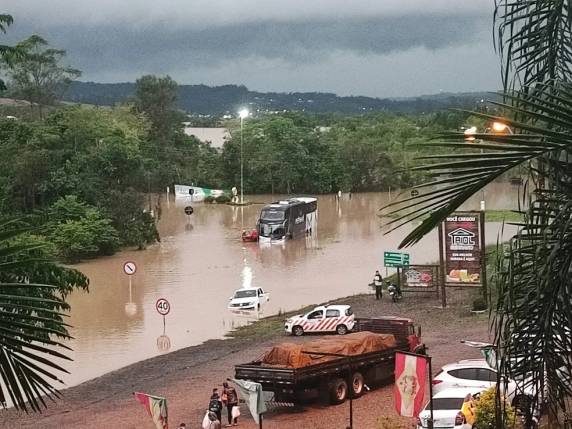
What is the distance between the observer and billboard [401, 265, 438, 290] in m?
27.6

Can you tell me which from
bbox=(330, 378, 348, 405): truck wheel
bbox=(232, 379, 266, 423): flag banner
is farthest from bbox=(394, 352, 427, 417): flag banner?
bbox=(330, 378, 348, 405): truck wheel

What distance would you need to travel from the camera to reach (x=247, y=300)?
1176 inches

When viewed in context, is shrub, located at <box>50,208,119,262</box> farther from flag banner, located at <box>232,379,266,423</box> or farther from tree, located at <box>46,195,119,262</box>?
flag banner, located at <box>232,379,266,423</box>

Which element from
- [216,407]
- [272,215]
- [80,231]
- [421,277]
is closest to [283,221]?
[272,215]

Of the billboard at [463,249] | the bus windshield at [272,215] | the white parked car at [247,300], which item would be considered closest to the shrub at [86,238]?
the bus windshield at [272,215]

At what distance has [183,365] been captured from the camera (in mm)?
21781

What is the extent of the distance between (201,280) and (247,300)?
788 centimetres

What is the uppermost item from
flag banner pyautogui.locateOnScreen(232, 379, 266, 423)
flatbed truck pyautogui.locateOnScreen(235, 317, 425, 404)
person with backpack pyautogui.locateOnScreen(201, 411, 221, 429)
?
flag banner pyautogui.locateOnScreen(232, 379, 266, 423)

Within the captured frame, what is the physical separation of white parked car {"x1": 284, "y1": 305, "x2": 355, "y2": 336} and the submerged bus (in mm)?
25521

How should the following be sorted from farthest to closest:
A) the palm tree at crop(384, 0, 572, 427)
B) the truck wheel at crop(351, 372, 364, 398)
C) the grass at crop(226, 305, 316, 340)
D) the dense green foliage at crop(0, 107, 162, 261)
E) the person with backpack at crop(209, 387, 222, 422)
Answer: the dense green foliage at crop(0, 107, 162, 261) < the grass at crop(226, 305, 316, 340) < the truck wheel at crop(351, 372, 364, 398) < the person with backpack at crop(209, 387, 222, 422) < the palm tree at crop(384, 0, 572, 427)

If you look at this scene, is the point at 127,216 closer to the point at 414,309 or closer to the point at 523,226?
the point at 414,309

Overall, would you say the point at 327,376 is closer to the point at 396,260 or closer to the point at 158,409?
the point at 158,409

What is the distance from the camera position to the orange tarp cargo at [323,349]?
49.1 feet

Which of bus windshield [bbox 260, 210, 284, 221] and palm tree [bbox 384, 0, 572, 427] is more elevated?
palm tree [bbox 384, 0, 572, 427]
